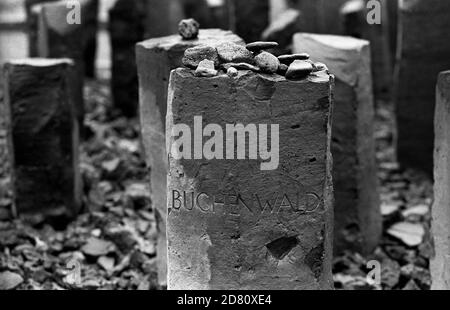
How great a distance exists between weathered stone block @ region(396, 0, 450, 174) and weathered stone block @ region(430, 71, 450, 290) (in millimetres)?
2299

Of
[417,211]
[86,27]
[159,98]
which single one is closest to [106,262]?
[159,98]

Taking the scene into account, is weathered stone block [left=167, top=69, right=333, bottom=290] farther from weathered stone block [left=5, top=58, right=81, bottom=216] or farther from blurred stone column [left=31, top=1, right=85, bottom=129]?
blurred stone column [left=31, top=1, right=85, bottom=129]

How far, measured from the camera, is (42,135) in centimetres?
549

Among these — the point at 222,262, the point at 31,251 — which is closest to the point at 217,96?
the point at 222,262

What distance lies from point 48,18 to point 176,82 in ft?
13.1

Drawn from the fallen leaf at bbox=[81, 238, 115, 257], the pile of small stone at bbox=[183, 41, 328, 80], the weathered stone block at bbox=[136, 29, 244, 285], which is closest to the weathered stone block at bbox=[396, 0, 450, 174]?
the weathered stone block at bbox=[136, 29, 244, 285]

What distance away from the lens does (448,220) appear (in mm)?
4098

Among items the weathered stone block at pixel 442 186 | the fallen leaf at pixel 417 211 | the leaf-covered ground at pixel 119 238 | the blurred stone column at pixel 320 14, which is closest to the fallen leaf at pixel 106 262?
the leaf-covered ground at pixel 119 238

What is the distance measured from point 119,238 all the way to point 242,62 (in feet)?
7.50

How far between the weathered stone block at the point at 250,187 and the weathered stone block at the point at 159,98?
3.78 ft

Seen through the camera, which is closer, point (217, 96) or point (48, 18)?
point (217, 96)

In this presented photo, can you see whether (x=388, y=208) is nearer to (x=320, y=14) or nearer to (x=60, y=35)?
(x=60, y=35)

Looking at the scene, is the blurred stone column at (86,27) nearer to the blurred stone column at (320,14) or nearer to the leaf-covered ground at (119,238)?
the leaf-covered ground at (119,238)
